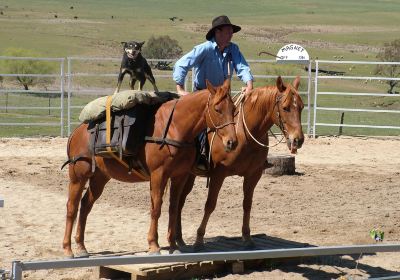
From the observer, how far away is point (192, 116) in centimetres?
777

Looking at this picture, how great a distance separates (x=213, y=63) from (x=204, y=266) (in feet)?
6.07

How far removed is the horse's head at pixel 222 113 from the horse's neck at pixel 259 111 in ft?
1.70

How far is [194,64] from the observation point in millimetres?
8367

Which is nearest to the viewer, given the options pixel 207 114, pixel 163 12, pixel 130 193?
pixel 207 114

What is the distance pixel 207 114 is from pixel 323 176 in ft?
20.5

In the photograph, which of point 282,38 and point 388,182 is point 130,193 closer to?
point 388,182

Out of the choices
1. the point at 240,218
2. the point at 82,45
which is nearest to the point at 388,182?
the point at 240,218

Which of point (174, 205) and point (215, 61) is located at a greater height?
point (215, 61)


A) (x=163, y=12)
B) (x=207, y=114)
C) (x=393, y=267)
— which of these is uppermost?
(x=163, y=12)

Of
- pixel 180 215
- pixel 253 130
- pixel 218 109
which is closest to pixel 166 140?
pixel 218 109

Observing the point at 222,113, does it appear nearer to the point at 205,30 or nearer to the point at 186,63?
the point at 186,63

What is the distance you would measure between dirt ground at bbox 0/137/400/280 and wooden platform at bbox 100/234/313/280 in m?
0.12

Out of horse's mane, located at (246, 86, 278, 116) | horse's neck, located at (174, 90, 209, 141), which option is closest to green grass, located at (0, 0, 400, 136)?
horse's mane, located at (246, 86, 278, 116)

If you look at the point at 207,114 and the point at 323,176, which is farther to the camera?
the point at 323,176
